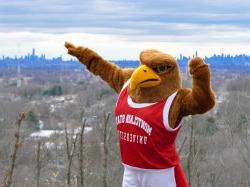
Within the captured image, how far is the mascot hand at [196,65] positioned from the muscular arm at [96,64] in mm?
680

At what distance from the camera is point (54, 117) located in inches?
1816

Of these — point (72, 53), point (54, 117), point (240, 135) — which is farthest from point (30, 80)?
point (72, 53)

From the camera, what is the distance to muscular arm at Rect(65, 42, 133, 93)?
4117 millimetres

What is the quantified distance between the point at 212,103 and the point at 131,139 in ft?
1.52

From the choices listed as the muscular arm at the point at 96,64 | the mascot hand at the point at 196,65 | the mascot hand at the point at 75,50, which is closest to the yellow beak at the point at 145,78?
the mascot hand at the point at 196,65

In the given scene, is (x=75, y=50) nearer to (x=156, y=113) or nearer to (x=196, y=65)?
(x=156, y=113)

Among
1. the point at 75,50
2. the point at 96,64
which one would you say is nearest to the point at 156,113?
the point at 96,64

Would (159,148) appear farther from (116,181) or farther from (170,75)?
(116,181)

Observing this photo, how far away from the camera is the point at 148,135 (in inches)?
142

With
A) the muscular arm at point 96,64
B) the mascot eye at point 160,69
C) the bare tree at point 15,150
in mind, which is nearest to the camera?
the bare tree at point 15,150

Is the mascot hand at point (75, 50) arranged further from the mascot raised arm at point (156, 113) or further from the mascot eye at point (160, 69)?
the mascot eye at point (160, 69)

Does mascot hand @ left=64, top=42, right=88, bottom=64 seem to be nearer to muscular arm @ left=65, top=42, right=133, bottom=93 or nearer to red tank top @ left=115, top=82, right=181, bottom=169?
muscular arm @ left=65, top=42, right=133, bottom=93

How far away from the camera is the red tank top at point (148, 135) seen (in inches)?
142

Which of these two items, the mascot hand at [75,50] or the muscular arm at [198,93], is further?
the mascot hand at [75,50]
